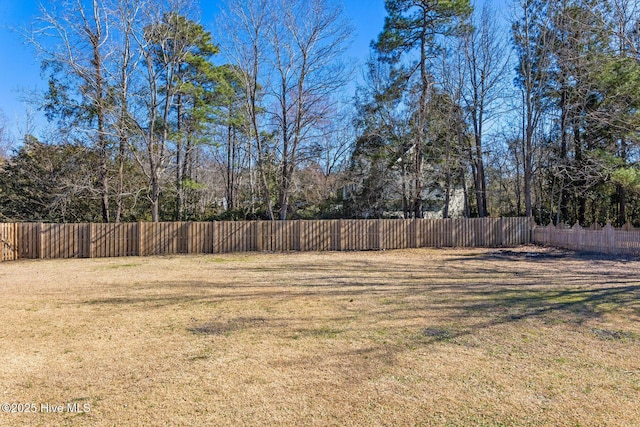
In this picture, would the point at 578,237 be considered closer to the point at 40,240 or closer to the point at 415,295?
the point at 415,295

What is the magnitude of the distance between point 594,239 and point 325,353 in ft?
50.5

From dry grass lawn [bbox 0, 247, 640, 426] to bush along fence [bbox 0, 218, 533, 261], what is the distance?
732 cm

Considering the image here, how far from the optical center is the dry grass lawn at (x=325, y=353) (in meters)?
2.94

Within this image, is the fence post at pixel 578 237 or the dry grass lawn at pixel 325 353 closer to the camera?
the dry grass lawn at pixel 325 353

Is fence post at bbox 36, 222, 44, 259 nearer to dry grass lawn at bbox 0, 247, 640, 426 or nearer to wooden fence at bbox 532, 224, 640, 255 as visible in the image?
dry grass lawn at bbox 0, 247, 640, 426

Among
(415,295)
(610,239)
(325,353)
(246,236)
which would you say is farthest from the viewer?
(246,236)

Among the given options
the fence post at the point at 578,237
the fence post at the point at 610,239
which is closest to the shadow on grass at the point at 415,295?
the fence post at the point at 610,239

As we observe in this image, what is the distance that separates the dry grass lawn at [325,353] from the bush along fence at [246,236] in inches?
288

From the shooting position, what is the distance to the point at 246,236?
17.0 metres

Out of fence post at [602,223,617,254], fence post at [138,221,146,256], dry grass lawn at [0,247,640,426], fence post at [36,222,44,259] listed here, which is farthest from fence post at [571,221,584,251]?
fence post at [36,222,44,259]

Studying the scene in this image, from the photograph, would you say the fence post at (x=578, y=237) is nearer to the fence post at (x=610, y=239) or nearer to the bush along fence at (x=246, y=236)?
the fence post at (x=610, y=239)

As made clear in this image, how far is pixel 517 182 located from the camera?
2673 cm

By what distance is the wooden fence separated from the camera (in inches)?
540

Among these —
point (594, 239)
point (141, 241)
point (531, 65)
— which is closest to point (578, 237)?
point (594, 239)
